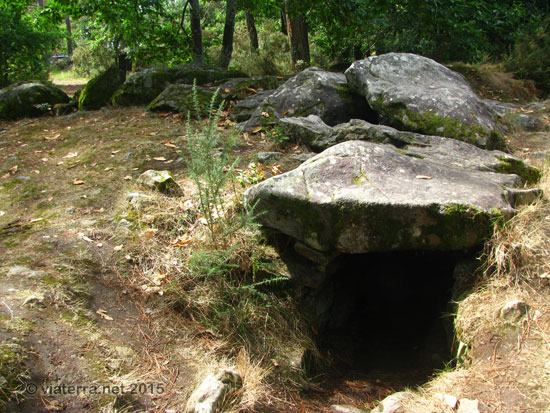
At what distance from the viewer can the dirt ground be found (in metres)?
2.30

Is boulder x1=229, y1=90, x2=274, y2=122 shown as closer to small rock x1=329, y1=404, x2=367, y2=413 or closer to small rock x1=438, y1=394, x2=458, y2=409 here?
small rock x1=329, y1=404, x2=367, y2=413

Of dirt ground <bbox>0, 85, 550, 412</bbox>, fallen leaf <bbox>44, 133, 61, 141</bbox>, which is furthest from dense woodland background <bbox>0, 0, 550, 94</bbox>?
dirt ground <bbox>0, 85, 550, 412</bbox>

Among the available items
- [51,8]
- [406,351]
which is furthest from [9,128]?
[406,351]

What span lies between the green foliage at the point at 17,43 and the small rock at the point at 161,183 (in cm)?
770

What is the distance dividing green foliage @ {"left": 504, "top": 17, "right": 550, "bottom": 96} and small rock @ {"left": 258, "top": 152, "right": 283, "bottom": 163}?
708cm

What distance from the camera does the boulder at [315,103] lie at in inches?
221

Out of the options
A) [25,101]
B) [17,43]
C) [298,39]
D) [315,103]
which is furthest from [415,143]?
[17,43]

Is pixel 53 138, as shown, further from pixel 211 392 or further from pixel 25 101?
pixel 211 392

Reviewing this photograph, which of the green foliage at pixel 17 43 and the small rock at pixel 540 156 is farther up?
the green foliage at pixel 17 43

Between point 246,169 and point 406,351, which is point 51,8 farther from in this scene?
point 406,351

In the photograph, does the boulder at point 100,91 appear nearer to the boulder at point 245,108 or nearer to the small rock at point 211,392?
the boulder at point 245,108

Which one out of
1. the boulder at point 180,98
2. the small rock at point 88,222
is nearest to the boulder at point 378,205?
the small rock at point 88,222

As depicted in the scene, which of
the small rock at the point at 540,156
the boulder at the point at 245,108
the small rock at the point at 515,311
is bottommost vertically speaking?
the small rock at the point at 515,311

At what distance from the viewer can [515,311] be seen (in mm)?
2766
